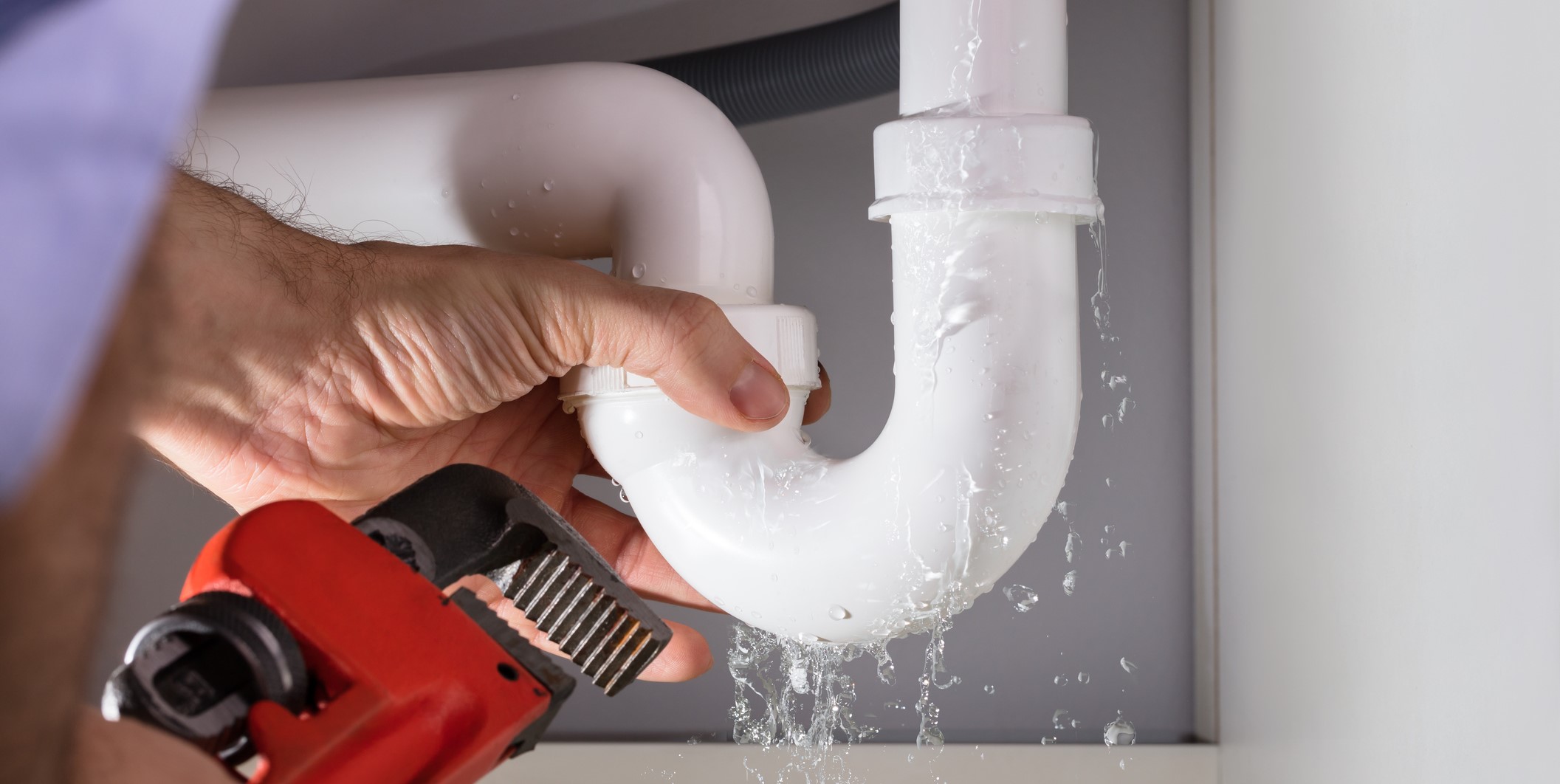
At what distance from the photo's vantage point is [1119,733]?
0.83m

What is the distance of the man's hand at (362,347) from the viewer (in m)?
0.52

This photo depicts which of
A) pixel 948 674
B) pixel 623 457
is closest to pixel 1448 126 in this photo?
pixel 623 457

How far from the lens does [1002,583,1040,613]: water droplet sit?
0.84 m

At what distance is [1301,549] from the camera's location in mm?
625

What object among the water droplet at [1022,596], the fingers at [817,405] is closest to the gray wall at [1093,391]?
the water droplet at [1022,596]

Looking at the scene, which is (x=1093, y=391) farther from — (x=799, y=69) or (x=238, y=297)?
(x=238, y=297)

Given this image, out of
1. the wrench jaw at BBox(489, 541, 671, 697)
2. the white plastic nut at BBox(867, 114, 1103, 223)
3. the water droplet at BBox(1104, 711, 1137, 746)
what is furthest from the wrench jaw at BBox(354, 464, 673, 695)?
the water droplet at BBox(1104, 711, 1137, 746)

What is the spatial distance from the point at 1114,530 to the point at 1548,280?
49 cm

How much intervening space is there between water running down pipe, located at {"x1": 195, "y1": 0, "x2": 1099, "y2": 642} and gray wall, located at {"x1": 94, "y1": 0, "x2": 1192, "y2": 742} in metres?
0.27

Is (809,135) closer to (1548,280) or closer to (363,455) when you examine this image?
(363,455)

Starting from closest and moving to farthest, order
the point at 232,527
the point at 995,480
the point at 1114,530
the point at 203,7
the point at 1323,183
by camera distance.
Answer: the point at 203,7 → the point at 232,527 → the point at 995,480 → the point at 1323,183 → the point at 1114,530

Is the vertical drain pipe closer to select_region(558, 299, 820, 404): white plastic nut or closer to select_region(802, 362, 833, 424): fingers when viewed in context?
select_region(558, 299, 820, 404): white plastic nut

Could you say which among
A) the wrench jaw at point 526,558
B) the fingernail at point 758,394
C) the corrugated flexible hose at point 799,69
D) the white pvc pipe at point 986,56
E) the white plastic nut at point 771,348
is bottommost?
the wrench jaw at point 526,558

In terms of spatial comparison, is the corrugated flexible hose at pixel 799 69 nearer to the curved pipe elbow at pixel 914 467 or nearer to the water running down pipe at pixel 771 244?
the water running down pipe at pixel 771 244
